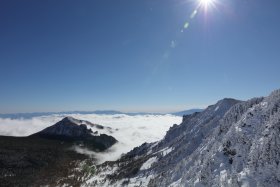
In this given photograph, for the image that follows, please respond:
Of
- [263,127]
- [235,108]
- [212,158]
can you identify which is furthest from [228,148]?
[235,108]

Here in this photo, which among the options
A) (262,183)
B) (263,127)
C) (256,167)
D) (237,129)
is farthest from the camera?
(237,129)

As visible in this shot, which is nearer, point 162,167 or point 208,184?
point 208,184

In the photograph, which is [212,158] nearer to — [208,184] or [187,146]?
[208,184]

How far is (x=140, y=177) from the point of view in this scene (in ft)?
639

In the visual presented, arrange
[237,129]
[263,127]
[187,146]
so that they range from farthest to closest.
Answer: [187,146], [237,129], [263,127]

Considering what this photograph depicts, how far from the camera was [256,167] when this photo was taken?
104562 mm

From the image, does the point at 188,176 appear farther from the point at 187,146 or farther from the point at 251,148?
the point at 187,146

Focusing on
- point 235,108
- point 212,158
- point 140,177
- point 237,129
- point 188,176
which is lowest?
point 140,177

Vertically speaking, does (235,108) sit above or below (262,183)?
above

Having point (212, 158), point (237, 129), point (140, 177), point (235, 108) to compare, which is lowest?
point (140, 177)

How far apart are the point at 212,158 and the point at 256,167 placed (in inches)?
1058

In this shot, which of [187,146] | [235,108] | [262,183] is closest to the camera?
[262,183]

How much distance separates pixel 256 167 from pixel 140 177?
344 feet

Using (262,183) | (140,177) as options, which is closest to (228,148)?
(262,183)
